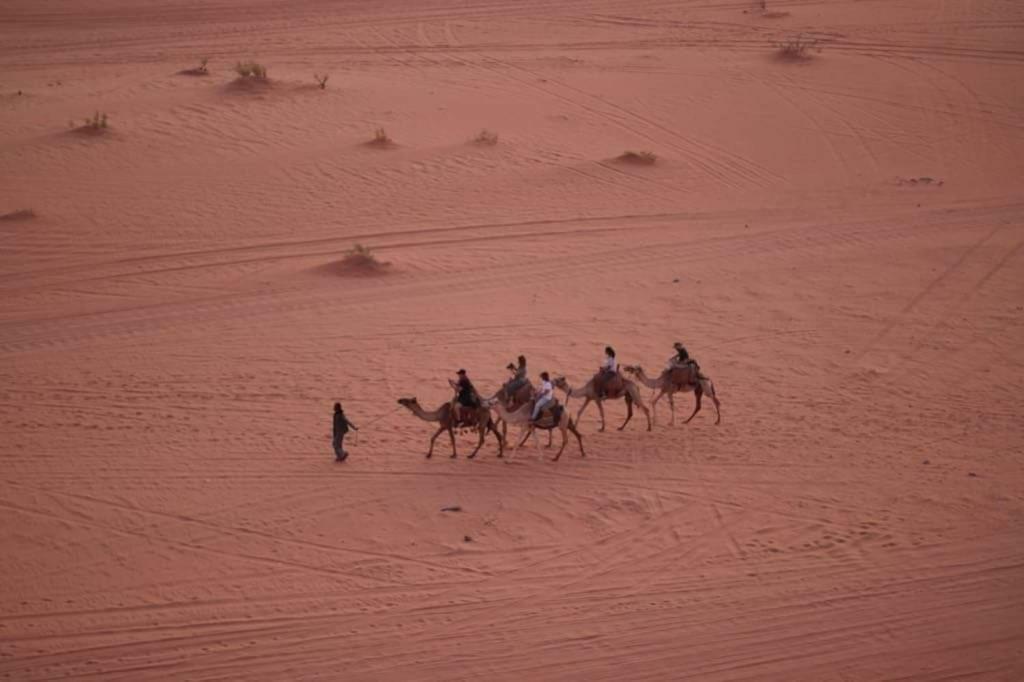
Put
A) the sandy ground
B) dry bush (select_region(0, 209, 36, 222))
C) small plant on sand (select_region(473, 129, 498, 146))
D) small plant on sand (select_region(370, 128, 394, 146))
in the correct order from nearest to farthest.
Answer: the sandy ground < dry bush (select_region(0, 209, 36, 222)) < small plant on sand (select_region(370, 128, 394, 146)) < small plant on sand (select_region(473, 129, 498, 146))

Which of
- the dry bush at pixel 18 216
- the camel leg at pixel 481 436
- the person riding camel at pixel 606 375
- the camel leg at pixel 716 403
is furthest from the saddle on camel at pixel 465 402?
the dry bush at pixel 18 216

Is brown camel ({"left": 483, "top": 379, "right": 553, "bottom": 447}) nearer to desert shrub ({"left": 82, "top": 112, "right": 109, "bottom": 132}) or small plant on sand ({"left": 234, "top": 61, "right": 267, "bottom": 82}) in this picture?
desert shrub ({"left": 82, "top": 112, "right": 109, "bottom": 132})

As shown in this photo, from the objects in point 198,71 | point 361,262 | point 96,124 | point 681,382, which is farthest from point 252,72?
point 681,382

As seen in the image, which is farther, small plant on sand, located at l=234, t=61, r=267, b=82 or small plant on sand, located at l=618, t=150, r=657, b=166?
small plant on sand, located at l=234, t=61, r=267, b=82

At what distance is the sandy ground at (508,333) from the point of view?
13.3 m

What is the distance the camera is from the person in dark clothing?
52.4 feet

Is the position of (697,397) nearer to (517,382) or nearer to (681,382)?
(681,382)

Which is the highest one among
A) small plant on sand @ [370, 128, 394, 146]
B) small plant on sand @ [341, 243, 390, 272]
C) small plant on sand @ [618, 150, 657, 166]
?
small plant on sand @ [370, 128, 394, 146]

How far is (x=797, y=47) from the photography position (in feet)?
111

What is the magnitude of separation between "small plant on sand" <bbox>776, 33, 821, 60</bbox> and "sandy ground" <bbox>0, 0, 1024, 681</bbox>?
350mm

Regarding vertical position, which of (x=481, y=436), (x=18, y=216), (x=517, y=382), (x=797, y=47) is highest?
(x=797, y=47)

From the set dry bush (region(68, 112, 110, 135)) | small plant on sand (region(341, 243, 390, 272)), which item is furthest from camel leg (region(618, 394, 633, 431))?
dry bush (region(68, 112, 110, 135))

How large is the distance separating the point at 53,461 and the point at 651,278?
36.5ft

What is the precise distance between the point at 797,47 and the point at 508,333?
1735cm
